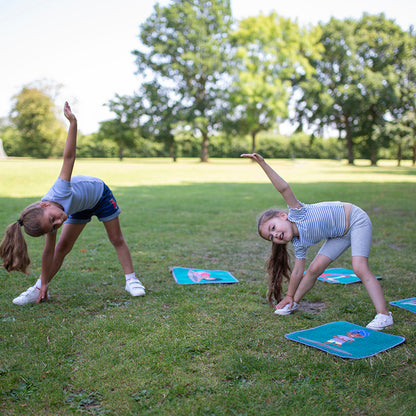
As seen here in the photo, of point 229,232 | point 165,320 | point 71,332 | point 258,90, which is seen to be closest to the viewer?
point 71,332

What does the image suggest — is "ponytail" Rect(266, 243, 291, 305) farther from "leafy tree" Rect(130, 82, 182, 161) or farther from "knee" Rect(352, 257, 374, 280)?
"leafy tree" Rect(130, 82, 182, 161)

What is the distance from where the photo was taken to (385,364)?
8.63 feet

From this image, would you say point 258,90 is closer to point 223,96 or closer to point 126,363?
point 223,96

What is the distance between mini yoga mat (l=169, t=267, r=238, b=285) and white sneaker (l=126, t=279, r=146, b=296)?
1.62 ft

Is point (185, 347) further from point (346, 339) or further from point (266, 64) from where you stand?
point (266, 64)

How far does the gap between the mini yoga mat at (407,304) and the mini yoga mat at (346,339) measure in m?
0.68

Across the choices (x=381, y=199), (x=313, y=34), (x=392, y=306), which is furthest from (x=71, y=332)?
(x=313, y=34)

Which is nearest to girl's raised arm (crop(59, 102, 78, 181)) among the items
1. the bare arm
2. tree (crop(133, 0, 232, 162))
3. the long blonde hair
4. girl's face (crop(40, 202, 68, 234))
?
girl's face (crop(40, 202, 68, 234))

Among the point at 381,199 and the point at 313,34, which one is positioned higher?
the point at 313,34

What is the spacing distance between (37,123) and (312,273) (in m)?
54.6

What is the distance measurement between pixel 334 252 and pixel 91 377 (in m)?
2.17

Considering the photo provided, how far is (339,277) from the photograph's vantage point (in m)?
4.61

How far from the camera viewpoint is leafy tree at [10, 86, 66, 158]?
51.7 metres

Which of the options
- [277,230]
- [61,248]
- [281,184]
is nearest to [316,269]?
[277,230]
